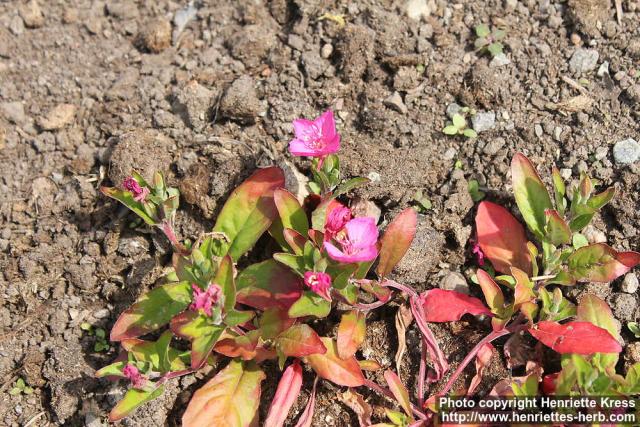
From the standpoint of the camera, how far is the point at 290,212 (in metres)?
3.52

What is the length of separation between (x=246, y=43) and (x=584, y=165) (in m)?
2.30

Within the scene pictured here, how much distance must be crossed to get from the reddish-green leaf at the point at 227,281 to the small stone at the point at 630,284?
7.19 ft

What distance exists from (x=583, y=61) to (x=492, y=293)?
1.69 m

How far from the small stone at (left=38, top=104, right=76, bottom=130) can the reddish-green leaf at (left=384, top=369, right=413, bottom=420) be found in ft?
8.87

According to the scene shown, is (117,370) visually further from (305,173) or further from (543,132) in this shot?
(543,132)

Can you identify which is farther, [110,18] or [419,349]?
[110,18]

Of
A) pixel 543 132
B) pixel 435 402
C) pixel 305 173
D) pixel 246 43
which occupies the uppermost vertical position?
pixel 246 43

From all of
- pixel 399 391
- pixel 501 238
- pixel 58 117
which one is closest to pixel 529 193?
pixel 501 238

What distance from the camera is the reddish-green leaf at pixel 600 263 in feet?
10.9

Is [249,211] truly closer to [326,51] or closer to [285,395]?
[285,395]

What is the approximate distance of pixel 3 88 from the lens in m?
4.38

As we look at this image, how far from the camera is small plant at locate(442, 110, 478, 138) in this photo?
389 cm

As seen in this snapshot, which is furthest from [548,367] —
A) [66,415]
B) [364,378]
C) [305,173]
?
[66,415]

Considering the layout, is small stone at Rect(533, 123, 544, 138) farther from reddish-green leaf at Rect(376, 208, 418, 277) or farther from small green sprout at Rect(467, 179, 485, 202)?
reddish-green leaf at Rect(376, 208, 418, 277)
